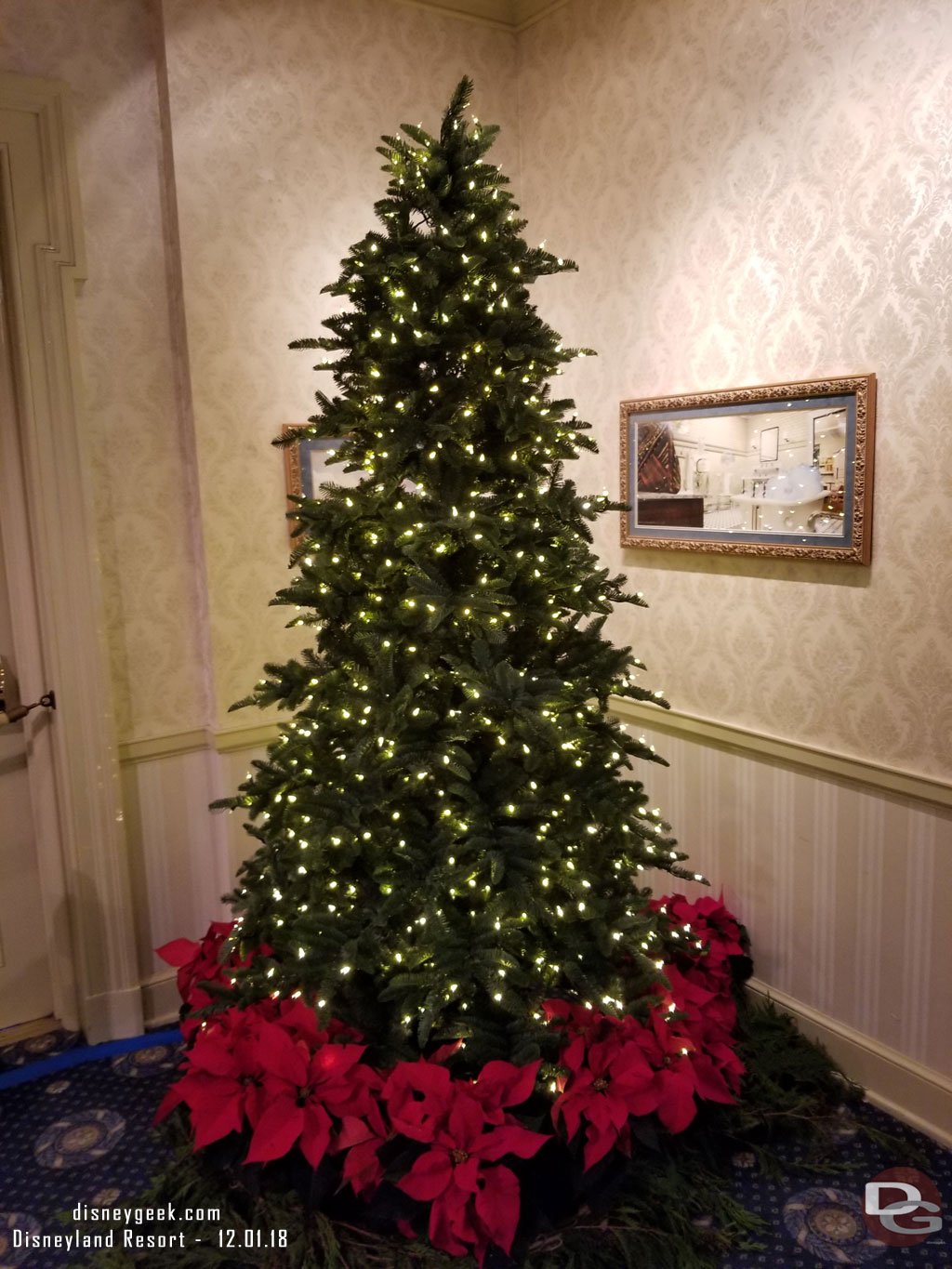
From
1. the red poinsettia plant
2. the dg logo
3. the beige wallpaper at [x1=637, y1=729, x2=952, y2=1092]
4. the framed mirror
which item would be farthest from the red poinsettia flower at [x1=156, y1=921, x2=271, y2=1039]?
the framed mirror

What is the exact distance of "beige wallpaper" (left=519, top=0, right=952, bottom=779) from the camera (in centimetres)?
213

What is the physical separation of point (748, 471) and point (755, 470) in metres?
0.02

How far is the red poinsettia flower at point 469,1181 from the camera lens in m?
1.81

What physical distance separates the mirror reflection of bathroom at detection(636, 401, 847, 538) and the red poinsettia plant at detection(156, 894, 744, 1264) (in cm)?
121

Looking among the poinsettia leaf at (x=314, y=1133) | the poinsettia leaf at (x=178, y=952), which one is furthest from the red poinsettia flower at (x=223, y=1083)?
the poinsettia leaf at (x=178, y=952)

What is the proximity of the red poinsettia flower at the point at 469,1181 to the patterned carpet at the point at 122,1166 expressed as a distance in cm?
51

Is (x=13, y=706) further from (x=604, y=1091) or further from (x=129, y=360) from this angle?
(x=604, y=1091)

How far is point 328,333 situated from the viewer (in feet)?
9.51

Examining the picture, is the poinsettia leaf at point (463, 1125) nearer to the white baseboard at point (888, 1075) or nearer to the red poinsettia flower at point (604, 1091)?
the red poinsettia flower at point (604, 1091)

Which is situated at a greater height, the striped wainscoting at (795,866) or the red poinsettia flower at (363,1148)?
the striped wainscoting at (795,866)

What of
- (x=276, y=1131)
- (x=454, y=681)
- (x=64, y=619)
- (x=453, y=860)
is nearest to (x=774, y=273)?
(x=454, y=681)

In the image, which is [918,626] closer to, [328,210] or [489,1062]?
[489,1062]

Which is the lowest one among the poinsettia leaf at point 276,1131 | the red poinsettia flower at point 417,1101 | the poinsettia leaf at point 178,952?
the poinsettia leaf at point 276,1131

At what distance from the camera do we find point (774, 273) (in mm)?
2434
